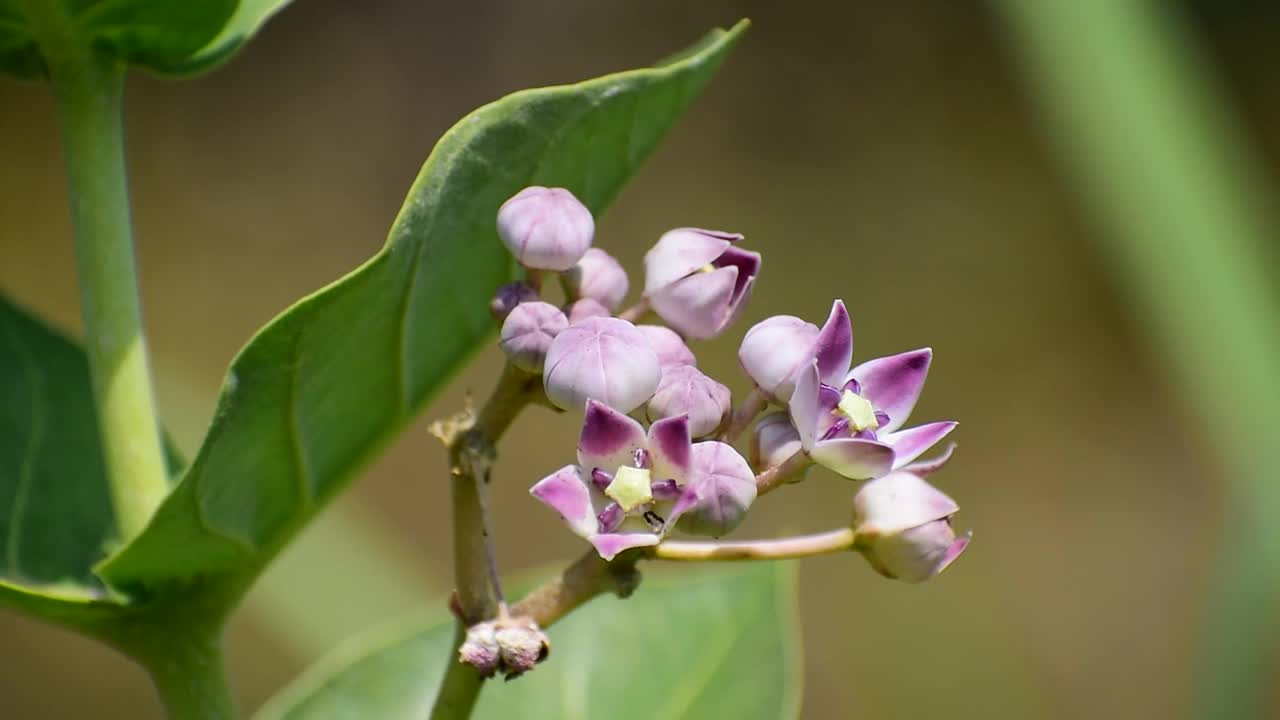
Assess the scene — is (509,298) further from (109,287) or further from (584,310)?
(109,287)

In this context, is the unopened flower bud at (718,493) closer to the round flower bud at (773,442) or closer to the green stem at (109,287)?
the round flower bud at (773,442)

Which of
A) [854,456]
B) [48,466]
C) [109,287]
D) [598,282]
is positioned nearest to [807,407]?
[854,456]

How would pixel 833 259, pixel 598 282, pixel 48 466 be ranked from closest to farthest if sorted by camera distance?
pixel 598 282 < pixel 48 466 < pixel 833 259

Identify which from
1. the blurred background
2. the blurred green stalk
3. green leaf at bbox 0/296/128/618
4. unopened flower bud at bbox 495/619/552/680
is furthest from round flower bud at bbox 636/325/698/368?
the blurred background

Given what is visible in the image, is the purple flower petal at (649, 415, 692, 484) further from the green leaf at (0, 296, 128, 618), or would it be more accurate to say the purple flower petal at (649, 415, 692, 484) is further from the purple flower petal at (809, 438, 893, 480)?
the green leaf at (0, 296, 128, 618)

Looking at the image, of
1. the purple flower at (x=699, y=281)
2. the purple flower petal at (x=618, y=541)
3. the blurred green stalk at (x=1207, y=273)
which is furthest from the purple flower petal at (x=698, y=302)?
the blurred green stalk at (x=1207, y=273)

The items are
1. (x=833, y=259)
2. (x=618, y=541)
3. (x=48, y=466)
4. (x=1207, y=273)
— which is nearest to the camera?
(x=618, y=541)
